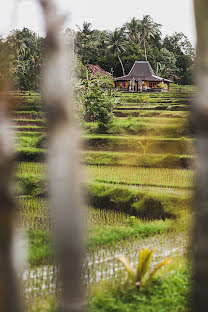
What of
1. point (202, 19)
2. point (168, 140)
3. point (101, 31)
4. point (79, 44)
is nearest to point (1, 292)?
point (202, 19)

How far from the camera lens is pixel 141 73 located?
15.1m

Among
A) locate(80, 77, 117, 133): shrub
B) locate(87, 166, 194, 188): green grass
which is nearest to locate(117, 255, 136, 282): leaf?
locate(87, 166, 194, 188): green grass

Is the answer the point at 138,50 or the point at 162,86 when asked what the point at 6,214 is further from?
the point at 138,50

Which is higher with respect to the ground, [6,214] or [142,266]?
[6,214]

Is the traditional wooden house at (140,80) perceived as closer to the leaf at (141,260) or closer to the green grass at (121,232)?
the green grass at (121,232)

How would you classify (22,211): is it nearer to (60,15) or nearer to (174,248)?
(174,248)

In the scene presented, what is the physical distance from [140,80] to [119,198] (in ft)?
32.7

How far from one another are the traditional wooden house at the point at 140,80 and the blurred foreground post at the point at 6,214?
45.9ft

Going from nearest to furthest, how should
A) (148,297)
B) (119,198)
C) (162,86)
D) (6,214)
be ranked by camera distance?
(6,214), (148,297), (119,198), (162,86)

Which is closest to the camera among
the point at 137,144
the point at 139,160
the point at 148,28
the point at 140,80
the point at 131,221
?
the point at 131,221

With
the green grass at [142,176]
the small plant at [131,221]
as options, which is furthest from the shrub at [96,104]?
the small plant at [131,221]

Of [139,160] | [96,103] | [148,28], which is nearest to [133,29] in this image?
[148,28]

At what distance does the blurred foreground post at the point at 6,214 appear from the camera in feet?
3.31

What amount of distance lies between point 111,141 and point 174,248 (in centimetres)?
528
